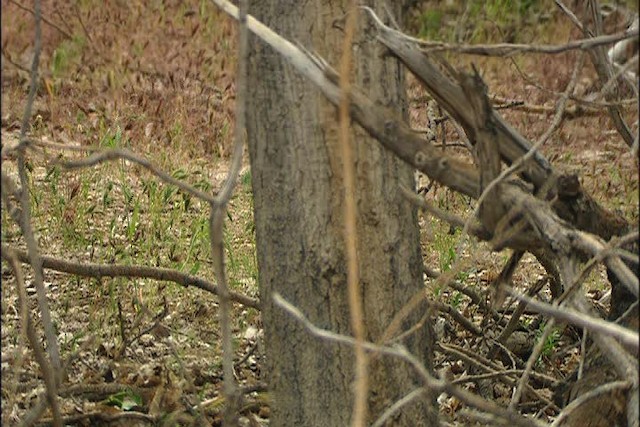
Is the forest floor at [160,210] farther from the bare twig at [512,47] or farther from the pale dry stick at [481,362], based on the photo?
the bare twig at [512,47]

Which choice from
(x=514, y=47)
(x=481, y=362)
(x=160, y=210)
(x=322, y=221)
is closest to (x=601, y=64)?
(x=481, y=362)

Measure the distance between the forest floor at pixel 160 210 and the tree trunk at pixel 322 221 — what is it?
21cm

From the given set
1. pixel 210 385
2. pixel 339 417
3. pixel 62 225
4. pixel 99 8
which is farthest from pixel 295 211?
pixel 99 8

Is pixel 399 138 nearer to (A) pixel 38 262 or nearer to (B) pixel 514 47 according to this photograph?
(B) pixel 514 47

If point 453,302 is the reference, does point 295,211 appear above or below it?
above

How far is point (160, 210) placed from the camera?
15.9ft

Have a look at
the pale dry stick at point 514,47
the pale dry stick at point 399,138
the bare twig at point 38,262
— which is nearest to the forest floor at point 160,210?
the bare twig at point 38,262

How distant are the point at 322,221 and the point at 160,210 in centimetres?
224

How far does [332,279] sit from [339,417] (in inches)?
13.5

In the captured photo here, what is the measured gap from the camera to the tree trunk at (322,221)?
8.68ft

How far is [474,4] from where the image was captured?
29.3 ft

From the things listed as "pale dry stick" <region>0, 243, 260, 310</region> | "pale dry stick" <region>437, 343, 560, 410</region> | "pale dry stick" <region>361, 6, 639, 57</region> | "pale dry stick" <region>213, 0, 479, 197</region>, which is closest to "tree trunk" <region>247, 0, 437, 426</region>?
"pale dry stick" <region>213, 0, 479, 197</region>

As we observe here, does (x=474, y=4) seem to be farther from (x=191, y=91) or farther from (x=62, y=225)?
(x=62, y=225)

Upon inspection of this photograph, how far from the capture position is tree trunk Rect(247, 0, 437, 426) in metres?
2.65
